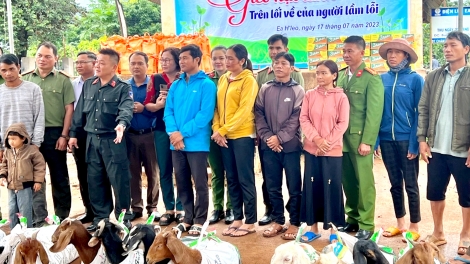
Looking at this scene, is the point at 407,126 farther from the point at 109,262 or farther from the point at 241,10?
the point at 241,10

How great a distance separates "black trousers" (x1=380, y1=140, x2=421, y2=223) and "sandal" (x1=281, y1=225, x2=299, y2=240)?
108 cm

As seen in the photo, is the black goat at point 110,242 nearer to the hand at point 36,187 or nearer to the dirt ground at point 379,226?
the dirt ground at point 379,226

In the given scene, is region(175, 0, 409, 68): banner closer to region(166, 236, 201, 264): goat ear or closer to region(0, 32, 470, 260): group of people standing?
region(0, 32, 470, 260): group of people standing

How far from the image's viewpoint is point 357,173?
16.8 feet

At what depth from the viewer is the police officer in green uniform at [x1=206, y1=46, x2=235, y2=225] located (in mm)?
5762

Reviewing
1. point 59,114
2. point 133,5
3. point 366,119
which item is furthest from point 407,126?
point 133,5

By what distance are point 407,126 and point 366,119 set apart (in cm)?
44

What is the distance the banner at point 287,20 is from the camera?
10.7 metres

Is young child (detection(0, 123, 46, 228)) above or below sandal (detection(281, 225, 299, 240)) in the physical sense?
above

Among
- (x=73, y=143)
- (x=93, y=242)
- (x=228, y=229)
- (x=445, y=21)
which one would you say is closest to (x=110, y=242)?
(x=93, y=242)

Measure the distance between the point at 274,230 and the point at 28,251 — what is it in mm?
2525

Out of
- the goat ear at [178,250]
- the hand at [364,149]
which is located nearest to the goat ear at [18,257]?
the goat ear at [178,250]

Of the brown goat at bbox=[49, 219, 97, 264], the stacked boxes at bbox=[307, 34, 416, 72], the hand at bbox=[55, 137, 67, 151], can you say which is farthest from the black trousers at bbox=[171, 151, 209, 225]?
the stacked boxes at bbox=[307, 34, 416, 72]

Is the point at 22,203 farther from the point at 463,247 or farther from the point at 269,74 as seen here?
the point at 463,247
